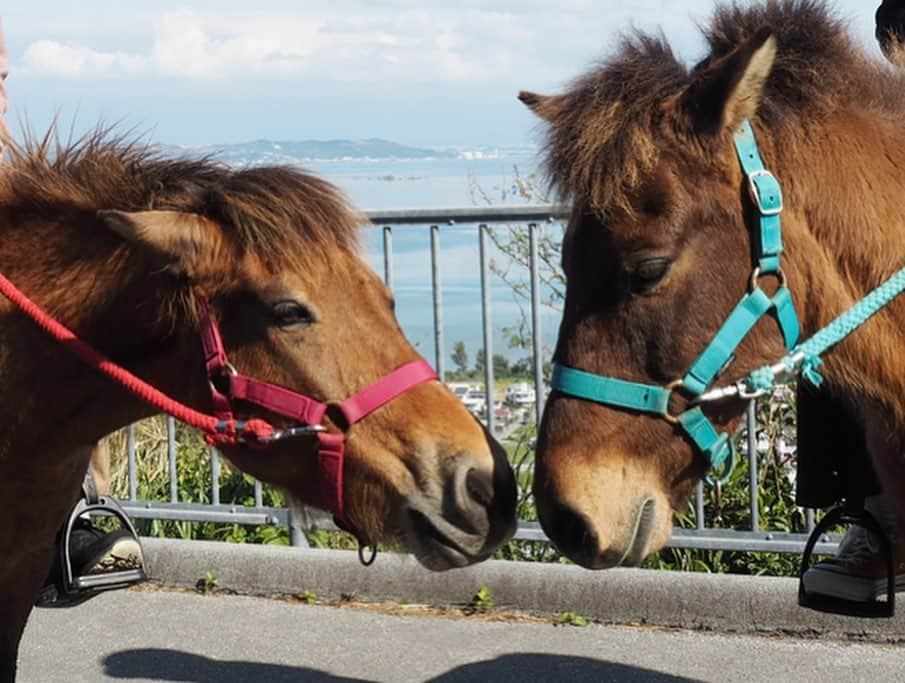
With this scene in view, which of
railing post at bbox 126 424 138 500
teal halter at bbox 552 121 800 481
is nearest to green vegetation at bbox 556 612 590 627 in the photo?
railing post at bbox 126 424 138 500

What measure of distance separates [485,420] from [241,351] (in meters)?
3.46

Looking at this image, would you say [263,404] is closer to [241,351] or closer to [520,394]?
[241,351]

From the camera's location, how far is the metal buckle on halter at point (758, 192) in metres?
3.25

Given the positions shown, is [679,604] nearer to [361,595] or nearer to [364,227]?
[361,595]

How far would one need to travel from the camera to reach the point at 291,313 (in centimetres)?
333

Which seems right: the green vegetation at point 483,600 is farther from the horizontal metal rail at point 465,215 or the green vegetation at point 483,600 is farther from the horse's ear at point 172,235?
the horse's ear at point 172,235

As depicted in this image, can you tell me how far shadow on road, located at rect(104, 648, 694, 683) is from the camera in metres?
5.41

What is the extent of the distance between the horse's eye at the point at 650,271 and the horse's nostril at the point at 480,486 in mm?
591

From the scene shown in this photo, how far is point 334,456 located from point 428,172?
4730 millimetres

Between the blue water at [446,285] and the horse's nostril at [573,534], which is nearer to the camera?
the horse's nostril at [573,534]

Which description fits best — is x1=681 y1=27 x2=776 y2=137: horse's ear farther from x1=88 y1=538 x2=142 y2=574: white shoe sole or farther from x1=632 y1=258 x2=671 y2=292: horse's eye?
x1=88 y1=538 x2=142 y2=574: white shoe sole

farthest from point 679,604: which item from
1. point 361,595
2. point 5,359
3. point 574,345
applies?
point 5,359

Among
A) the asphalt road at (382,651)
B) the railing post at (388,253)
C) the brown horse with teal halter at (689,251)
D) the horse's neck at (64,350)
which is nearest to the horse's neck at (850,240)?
the brown horse with teal halter at (689,251)

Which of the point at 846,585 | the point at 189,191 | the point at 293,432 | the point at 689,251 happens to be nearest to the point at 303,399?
the point at 293,432
